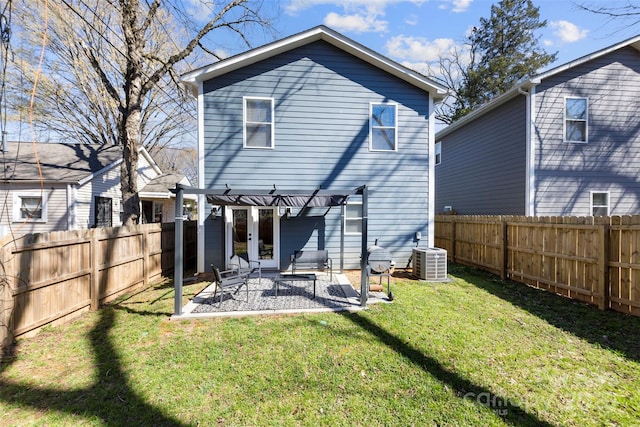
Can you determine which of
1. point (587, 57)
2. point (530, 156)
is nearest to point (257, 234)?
point (530, 156)

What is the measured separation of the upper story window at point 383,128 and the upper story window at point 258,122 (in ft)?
10.7

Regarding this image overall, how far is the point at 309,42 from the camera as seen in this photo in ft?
27.5

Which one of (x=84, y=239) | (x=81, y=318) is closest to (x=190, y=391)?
(x=81, y=318)

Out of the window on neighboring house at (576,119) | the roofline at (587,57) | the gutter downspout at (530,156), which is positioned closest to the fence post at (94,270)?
the gutter downspout at (530,156)

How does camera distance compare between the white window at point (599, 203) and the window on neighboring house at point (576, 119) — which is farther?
the white window at point (599, 203)

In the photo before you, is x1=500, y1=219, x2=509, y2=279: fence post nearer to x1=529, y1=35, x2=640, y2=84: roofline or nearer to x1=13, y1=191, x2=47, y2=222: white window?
x1=529, y1=35, x2=640, y2=84: roofline

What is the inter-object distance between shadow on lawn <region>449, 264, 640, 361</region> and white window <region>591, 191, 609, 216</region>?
5780 mm

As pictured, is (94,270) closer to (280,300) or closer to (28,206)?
(280,300)

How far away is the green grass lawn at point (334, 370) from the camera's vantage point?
2.69 m

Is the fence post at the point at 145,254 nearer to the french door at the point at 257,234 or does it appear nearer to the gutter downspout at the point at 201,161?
the gutter downspout at the point at 201,161

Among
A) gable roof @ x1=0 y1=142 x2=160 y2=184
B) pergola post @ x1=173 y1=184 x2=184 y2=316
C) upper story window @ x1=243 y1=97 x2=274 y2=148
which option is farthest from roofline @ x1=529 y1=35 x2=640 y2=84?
gable roof @ x1=0 y1=142 x2=160 y2=184

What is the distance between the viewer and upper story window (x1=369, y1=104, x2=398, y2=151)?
28.2 ft

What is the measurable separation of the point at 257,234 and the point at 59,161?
39.3ft

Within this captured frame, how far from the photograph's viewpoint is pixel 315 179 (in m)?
8.39
